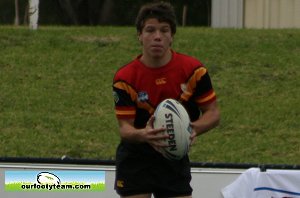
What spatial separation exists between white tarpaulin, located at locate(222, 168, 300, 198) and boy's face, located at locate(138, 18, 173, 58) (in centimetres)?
214

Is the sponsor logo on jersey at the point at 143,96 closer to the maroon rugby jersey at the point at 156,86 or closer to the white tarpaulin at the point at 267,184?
the maroon rugby jersey at the point at 156,86

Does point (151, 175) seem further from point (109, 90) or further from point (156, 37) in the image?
point (109, 90)

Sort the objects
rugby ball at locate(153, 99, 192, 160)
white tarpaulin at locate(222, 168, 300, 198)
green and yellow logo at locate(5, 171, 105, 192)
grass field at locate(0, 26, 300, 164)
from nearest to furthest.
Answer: rugby ball at locate(153, 99, 192, 160)
white tarpaulin at locate(222, 168, 300, 198)
green and yellow logo at locate(5, 171, 105, 192)
grass field at locate(0, 26, 300, 164)

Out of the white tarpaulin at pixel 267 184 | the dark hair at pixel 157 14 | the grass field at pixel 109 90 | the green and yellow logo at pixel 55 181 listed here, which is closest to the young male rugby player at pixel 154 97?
the dark hair at pixel 157 14

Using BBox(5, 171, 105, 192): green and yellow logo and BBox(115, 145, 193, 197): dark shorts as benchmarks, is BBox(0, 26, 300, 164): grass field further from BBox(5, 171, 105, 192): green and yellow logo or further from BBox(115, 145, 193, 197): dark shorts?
BBox(115, 145, 193, 197): dark shorts

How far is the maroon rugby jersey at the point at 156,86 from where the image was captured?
4980 millimetres

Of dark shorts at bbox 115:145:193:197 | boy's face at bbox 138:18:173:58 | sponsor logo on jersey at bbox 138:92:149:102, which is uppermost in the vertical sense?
boy's face at bbox 138:18:173:58

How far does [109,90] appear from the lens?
12367mm

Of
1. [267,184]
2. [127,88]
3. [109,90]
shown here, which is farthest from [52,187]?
[109,90]

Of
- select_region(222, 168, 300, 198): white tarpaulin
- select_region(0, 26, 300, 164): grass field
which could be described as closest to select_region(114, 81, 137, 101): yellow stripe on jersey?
select_region(222, 168, 300, 198): white tarpaulin

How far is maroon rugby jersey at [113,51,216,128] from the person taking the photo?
16.3 feet

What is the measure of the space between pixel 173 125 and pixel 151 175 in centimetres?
41

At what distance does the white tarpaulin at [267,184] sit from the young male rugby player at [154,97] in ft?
5.81

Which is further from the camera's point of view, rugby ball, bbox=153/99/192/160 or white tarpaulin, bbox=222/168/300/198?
white tarpaulin, bbox=222/168/300/198
